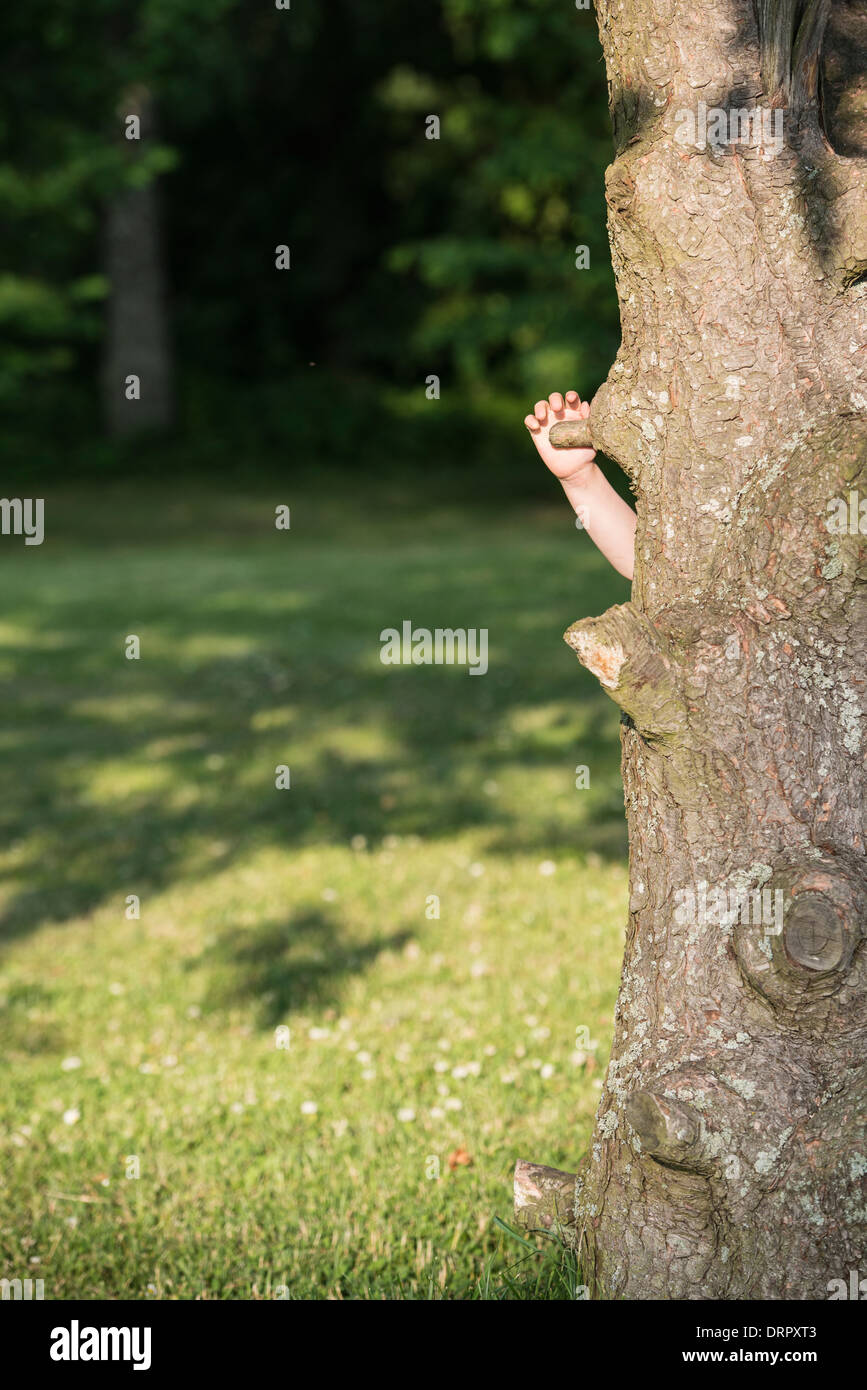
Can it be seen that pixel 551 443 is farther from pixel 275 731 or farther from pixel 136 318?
pixel 136 318

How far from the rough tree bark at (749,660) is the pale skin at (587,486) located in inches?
15.1

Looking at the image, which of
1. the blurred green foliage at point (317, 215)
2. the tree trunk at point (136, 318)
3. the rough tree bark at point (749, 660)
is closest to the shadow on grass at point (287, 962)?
the rough tree bark at point (749, 660)

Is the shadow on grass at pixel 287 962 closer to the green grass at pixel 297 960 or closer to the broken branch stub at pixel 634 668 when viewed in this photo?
the green grass at pixel 297 960

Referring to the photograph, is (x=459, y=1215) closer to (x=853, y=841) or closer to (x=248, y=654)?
(x=853, y=841)

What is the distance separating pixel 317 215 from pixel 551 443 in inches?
1270

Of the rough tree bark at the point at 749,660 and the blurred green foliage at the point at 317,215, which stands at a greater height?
the blurred green foliage at the point at 317,215

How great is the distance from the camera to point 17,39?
62.7ft

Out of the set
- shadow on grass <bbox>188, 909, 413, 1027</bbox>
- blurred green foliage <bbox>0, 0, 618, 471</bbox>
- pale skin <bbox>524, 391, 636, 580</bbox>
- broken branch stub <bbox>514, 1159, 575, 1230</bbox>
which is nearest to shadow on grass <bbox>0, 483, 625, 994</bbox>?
shadow on grass <bbox>188, 909, 413, 1027</bbox>

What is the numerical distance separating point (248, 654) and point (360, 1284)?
880 centimetres

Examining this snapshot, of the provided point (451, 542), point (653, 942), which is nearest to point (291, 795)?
point (653, 942)

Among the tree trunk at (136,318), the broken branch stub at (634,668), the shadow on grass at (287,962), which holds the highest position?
the tree trunk at (136,318)

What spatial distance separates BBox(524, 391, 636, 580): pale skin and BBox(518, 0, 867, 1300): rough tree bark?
38cm

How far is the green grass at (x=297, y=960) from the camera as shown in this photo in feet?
12.1

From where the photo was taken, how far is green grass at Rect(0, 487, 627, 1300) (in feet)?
12.1
